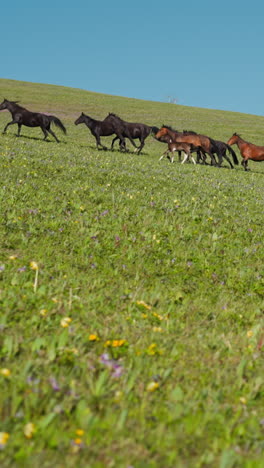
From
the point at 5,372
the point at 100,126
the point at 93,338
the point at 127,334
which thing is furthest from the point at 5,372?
the point at 100,126

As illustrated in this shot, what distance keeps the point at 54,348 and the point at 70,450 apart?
4.15 ft

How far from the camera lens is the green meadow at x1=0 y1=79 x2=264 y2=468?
9.43ft

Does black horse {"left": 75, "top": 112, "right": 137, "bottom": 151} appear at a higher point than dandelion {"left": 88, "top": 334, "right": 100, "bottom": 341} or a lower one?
higher

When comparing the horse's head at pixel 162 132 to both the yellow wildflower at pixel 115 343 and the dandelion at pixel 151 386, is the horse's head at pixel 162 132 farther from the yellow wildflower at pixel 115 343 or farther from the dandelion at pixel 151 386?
the dandelion at pixel 151 386

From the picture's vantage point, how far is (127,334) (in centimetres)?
455

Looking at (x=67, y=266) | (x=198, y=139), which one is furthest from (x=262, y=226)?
(x=198, y=139)

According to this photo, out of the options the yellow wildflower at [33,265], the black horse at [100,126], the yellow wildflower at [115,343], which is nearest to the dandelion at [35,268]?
the yellow wildflower at [33,265]

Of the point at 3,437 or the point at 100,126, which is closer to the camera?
the point at 3,437

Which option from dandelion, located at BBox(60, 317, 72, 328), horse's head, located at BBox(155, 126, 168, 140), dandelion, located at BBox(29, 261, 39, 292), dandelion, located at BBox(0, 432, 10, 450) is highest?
horse's head, located at BBox(155, 126, 168, 140)

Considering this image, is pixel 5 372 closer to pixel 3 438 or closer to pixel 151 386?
pixel 3 438

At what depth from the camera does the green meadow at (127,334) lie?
113 inches

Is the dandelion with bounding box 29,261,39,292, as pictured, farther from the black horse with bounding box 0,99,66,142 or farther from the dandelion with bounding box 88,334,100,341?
the black horse with bounding box 0,99,66,142

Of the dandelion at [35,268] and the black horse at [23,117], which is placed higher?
the black horse at [23,117]

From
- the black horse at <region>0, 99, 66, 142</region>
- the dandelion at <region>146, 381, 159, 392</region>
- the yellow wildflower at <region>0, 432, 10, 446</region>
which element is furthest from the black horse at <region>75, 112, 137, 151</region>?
the yellow wildflower at <region>0, 432, 10, 446</region>
